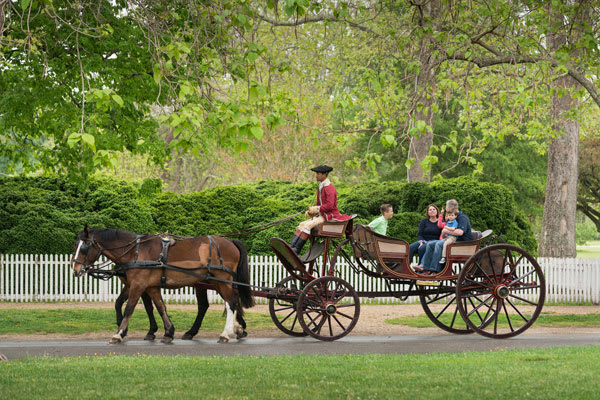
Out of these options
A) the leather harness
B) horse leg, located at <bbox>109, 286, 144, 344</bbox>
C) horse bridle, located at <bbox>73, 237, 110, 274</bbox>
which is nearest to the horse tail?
the leather harness

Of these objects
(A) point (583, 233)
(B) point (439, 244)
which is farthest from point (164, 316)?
(A) point (583, 233)

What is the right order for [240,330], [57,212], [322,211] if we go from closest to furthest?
[322,211], [240,330], [57,212]

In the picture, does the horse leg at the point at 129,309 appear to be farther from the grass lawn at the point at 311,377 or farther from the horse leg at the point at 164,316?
the grass lawn at the point at 311,377

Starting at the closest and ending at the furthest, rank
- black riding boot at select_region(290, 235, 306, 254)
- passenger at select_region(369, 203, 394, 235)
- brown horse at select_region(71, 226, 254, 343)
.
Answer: brown horse at select_region(71, 226, 254, 343), black riding boot at select_region(290, 235, 306, 254), passenger at select_region(369, 203, 394, 235)

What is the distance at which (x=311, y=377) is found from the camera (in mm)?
8281

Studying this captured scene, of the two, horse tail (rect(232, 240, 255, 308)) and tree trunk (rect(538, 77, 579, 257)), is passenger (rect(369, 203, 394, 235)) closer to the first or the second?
horse tail (rect(232, 240, 255, 308))

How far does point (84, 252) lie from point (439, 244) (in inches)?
230

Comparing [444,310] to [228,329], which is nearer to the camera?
[228,329]

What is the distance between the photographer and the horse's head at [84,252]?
11.8m

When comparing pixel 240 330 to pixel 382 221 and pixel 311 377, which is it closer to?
pixel 382 221

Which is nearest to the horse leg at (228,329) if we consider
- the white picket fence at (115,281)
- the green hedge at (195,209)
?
the white picket fence at (115,281)

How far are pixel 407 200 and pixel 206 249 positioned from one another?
9.40 metres

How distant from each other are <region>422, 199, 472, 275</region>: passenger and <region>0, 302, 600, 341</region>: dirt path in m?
1.65

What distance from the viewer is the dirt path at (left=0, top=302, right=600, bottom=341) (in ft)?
44.4
